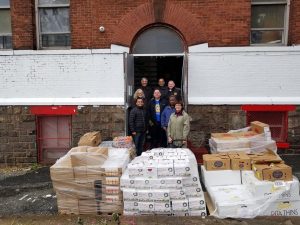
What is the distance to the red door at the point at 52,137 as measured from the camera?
33.7 feet

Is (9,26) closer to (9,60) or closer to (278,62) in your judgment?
(9,60)

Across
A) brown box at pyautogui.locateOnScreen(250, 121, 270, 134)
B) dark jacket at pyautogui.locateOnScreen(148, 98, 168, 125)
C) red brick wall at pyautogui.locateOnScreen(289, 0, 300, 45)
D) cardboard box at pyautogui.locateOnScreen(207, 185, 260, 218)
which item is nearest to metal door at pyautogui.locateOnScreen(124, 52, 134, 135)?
dark jacket at pyautogui.locateOnScreen(148, 98, 168, 125)

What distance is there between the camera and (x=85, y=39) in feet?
32.7

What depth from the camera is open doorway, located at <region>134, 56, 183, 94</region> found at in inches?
498

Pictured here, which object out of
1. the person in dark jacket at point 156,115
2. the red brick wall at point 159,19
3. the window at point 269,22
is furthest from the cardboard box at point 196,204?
the window at point 269,22

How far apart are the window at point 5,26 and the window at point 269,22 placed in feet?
21.6

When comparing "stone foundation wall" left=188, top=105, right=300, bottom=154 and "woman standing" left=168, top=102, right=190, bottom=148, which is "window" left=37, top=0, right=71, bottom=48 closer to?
"woman standing" left=168, top=102, right=190, bottom=148

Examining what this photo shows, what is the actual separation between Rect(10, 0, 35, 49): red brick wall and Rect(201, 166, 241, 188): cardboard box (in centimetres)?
611

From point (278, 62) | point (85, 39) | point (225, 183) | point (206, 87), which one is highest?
point (85, 39)

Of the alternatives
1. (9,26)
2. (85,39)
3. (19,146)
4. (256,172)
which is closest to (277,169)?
(256,172)

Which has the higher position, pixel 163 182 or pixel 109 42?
pixel 109 42

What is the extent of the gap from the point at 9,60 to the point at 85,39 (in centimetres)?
216

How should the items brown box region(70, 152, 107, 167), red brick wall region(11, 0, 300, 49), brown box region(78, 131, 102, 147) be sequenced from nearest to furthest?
1. brown box region(70, 152, 107, 167)
2. brown box region(78, 131, 102, 147)
3. red brick wall region(11, 0, 300, 49)

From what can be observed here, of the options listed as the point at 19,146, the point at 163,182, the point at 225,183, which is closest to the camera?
the point at 163,182
